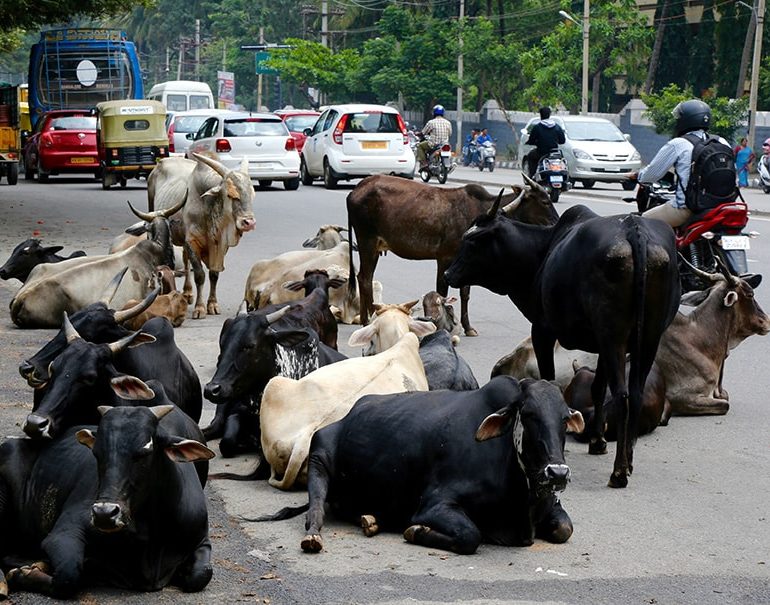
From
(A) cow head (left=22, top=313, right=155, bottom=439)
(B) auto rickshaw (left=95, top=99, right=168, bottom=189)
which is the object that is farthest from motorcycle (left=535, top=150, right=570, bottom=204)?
(A) cow head (left=22, top=313, right=155, bottom=439)

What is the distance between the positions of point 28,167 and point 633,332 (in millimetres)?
28961

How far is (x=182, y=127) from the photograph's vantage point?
35.9 m

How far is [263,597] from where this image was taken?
5.49m

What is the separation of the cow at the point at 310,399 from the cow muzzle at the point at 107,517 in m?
2.01

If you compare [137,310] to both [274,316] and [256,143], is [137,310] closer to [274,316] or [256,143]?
[274,316]

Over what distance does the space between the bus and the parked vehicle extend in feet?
10.7

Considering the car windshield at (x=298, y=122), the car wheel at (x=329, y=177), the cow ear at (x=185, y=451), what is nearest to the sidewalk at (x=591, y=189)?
the car wheel at (x=329, y=177)

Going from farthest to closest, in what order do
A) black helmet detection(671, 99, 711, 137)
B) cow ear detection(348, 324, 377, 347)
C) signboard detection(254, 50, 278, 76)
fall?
signboard detection(254, 50, 278, 76), black helmet detection(671, 99, 711, 137), cow ear detection(348, 324, 377, 347)

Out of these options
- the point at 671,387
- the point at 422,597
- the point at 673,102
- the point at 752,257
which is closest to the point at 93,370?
the point at 422,597

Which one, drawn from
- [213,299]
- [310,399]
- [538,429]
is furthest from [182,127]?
[538,429]

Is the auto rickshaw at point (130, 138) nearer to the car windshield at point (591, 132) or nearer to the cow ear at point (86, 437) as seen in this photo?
the car windshield at point (591, 132)

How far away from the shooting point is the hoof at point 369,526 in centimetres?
626

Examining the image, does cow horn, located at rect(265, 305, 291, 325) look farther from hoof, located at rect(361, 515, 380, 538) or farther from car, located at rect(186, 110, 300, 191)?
car, located at rect(186, 110, 300, 191)

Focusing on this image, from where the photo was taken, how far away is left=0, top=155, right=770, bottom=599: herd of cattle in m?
5.49
